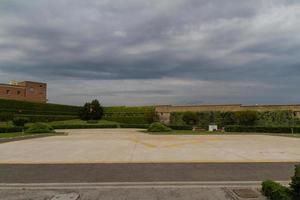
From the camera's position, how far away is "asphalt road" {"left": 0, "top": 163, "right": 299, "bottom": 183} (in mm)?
8398

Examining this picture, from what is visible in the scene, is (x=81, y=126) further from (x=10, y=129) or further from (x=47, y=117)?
(x=10, y=129)

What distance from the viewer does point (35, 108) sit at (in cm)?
5144

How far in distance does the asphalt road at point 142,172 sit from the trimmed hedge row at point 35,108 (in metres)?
38.2

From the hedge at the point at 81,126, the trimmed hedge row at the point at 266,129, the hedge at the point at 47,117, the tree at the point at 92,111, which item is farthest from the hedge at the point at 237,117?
the hedge at the point at 47,117

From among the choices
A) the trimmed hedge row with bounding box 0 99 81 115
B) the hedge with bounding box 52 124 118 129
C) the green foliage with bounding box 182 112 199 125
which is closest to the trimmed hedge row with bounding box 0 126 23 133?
the hedge with bounding box 52 124 118 129

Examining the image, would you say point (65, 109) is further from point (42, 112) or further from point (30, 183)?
point (30, 183)

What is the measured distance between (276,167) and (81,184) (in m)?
6.23

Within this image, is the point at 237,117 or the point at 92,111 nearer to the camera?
the point at 237,117

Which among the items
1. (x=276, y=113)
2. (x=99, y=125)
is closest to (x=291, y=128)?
(x=276, y=113)

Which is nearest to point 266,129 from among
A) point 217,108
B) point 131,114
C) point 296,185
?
point 217,108

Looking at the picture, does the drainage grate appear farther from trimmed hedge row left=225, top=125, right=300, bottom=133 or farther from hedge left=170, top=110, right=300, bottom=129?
hedge left=170, top=110, right=300, bottom=129

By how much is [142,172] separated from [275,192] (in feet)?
14.2

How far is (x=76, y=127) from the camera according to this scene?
44.5m

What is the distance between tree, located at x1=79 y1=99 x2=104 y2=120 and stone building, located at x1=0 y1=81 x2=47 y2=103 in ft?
58.3
